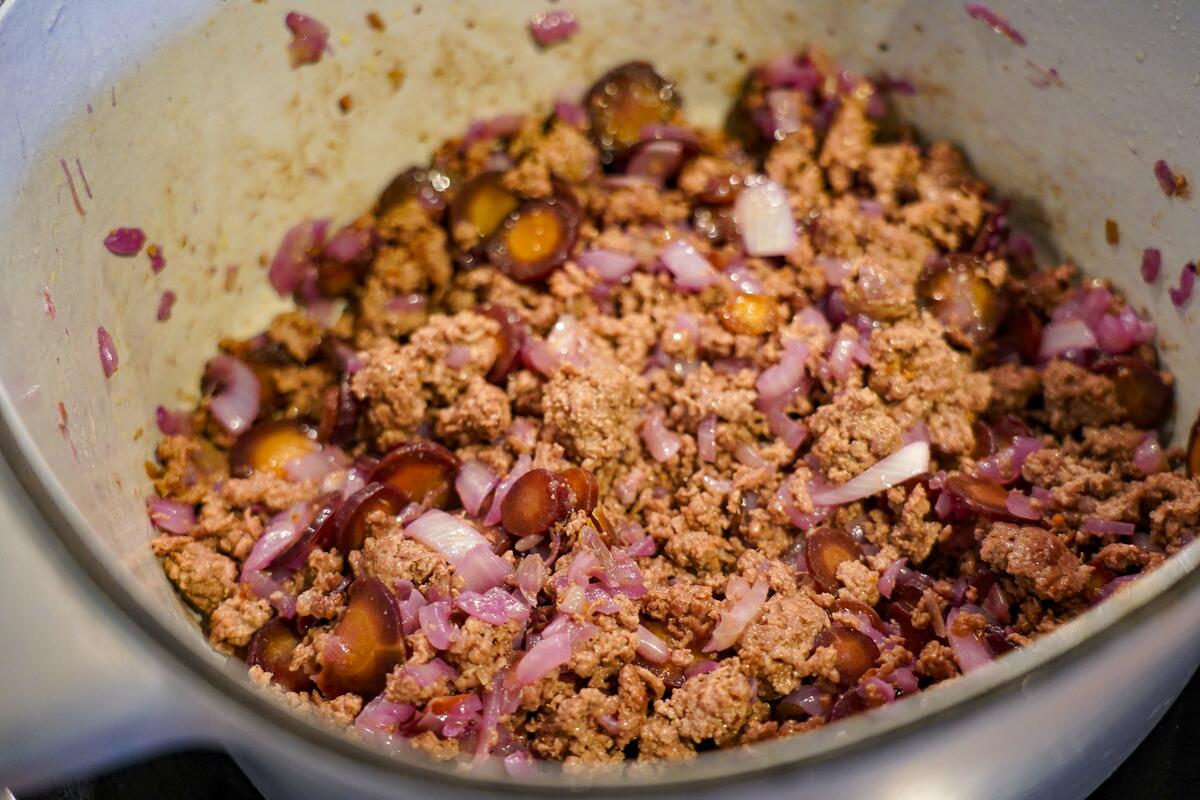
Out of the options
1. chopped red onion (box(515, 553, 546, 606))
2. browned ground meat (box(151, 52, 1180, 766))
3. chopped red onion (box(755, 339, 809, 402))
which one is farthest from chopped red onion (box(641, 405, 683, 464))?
chopped red onion (box(515, 553, 546, 606))

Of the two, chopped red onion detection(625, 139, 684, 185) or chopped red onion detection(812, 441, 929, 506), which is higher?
chopped red onion detection(625, 139, 684, 185)

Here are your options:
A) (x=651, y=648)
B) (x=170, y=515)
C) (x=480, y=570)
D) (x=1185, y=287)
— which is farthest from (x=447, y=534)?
(x=1185, y=287)

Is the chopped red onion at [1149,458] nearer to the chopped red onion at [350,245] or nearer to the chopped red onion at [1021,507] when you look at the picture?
the chopped red onion at [1021,507]

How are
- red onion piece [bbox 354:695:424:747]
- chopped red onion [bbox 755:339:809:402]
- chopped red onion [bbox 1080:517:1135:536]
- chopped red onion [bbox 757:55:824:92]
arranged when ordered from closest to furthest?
red onion piece [bbox 354:695:424:747] → chopped red onion [bbox 1080:517:1135:536] → chopped red onion [bbox 755:339:809:402] → chopped red onion [bbox 757:55:824:92]

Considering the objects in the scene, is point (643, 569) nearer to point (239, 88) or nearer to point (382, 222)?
point (382, 222)

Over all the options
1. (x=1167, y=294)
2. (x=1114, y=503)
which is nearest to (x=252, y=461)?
(x=1114, y=503)

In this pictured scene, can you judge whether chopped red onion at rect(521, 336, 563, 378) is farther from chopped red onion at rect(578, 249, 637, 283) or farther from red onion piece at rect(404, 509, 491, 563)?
red onion piece at rect(404, 509, 491, 563)
